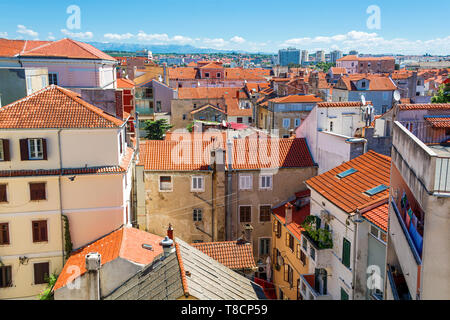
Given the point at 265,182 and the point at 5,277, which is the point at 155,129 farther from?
the point at 5,277

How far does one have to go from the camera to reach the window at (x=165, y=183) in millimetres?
28859

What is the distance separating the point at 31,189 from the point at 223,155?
38.1 feet

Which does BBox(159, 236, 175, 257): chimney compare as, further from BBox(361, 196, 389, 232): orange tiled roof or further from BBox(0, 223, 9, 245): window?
BBox(0, 223, 9, 245): window

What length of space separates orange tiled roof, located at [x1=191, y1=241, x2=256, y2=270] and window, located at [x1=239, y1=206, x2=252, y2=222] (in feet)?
24.1

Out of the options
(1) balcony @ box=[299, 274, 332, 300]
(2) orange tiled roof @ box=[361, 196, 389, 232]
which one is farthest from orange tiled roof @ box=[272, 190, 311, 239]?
(2) orange tiled roof @ box=[361, 196, 389, 232]

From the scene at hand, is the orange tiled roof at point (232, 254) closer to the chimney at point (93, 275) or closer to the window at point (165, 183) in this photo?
the chimney at point (93, 275)

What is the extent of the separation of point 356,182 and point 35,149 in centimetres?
1643

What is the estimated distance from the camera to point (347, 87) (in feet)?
222

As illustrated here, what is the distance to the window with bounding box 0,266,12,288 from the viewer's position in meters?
23.6

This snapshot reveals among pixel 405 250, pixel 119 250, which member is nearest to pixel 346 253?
pixel 405 250

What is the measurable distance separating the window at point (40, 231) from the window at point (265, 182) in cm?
1362

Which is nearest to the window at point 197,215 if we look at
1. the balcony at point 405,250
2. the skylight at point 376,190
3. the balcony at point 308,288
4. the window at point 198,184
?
the window at point 198,184

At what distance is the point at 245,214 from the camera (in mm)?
29922
